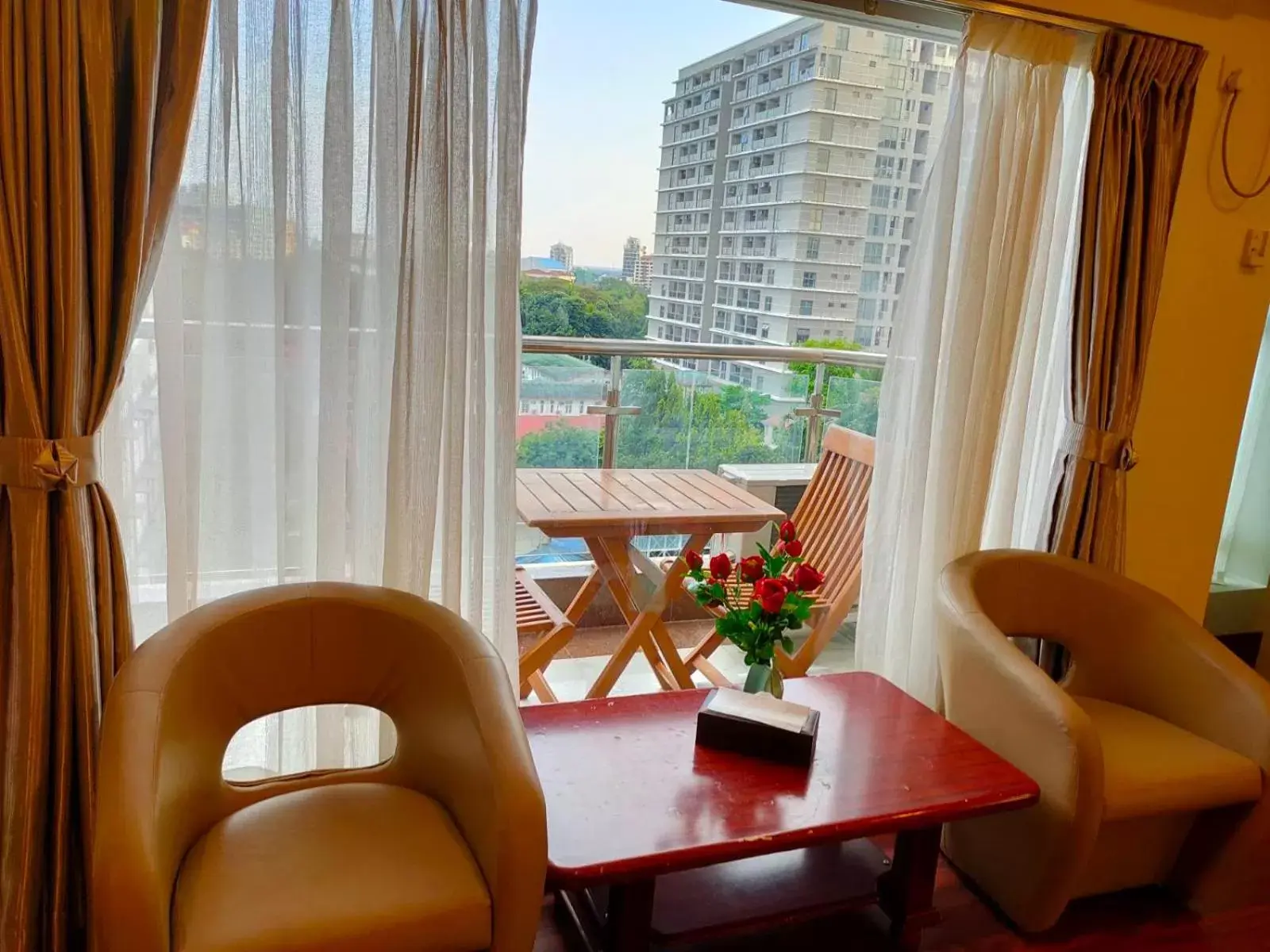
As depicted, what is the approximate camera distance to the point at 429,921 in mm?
1421

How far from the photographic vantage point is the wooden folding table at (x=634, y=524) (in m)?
2.62

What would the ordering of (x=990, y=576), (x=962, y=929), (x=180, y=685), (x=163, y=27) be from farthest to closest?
1. (x=990, y=576)
2. (x=962, y=929)
3. (x=163, y=27)
4. (x=180, y=685)

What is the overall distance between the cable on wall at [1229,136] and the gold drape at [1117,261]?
25 cm

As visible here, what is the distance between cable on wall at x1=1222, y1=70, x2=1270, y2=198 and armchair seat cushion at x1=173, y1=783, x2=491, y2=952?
9.12ft

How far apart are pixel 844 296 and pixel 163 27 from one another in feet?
Answer: 5.95

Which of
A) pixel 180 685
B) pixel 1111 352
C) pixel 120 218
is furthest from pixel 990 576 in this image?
pixel 120 218

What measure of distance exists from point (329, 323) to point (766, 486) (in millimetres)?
1493

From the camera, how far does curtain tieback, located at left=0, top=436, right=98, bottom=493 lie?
1.61 metres

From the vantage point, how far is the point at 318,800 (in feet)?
5.62

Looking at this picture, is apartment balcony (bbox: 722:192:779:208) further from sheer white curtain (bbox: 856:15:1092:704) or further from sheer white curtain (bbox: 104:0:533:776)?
sheer white curtain (bbox: 104:0:533:776)

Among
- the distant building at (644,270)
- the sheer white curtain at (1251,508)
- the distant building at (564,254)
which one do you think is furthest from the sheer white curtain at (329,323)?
the sheer white curtain at (1251,508)

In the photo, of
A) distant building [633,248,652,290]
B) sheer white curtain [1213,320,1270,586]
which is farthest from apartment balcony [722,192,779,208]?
sheer white curtain [1213,320,1270,586]

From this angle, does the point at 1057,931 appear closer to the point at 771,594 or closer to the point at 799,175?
the point at 771,594

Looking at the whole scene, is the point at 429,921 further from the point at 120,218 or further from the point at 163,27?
the point at 163,27
